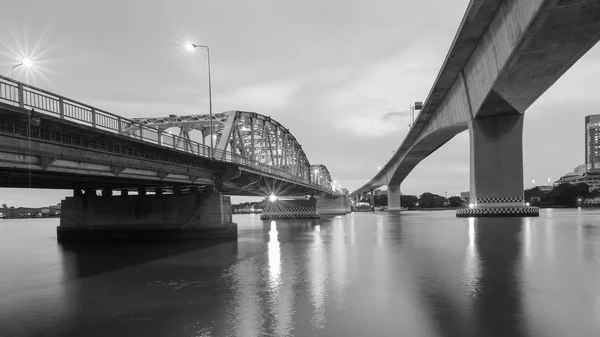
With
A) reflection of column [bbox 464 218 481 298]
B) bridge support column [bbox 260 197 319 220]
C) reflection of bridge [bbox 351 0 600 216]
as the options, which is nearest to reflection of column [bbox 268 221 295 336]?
reflection of column [bbox 464 218 481 298]

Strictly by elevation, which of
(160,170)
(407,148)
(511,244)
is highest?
(407,148)

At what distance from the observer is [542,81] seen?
31906 mm

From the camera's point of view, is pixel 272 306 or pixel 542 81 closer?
pixel 272 306

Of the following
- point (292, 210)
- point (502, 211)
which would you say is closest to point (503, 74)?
point (502, 211)

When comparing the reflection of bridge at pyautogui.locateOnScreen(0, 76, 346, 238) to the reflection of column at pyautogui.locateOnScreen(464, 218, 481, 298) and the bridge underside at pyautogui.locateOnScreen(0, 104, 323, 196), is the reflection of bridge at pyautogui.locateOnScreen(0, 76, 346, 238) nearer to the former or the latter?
the bridge underside at pyautogui.locateOnScreen(0, 104, 323, 196)

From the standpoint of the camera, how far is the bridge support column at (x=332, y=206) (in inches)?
5408

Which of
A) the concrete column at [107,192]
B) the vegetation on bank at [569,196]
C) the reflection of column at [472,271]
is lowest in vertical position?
the vegetation on bank at [569,196]

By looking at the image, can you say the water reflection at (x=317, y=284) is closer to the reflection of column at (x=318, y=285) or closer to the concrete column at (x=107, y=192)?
the reflection of column at (x=318, y=285)

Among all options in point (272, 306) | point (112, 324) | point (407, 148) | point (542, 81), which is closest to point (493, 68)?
point (542, 81)

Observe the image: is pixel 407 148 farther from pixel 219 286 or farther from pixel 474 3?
pixel 219 286

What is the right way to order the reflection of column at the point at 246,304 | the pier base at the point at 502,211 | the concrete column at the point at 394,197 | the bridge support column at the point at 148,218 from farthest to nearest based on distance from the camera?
the concrete column at the point at 394,197, the pier base at the point at 502,211, the bridge support column at the point at 148,218, the reflection of column at the point at 246,304

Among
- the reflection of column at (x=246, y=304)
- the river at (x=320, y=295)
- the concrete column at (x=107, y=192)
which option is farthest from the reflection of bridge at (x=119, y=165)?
the reflection of column at (x=246, y=304)

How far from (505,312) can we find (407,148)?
8719 cm

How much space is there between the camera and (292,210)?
310 feet
